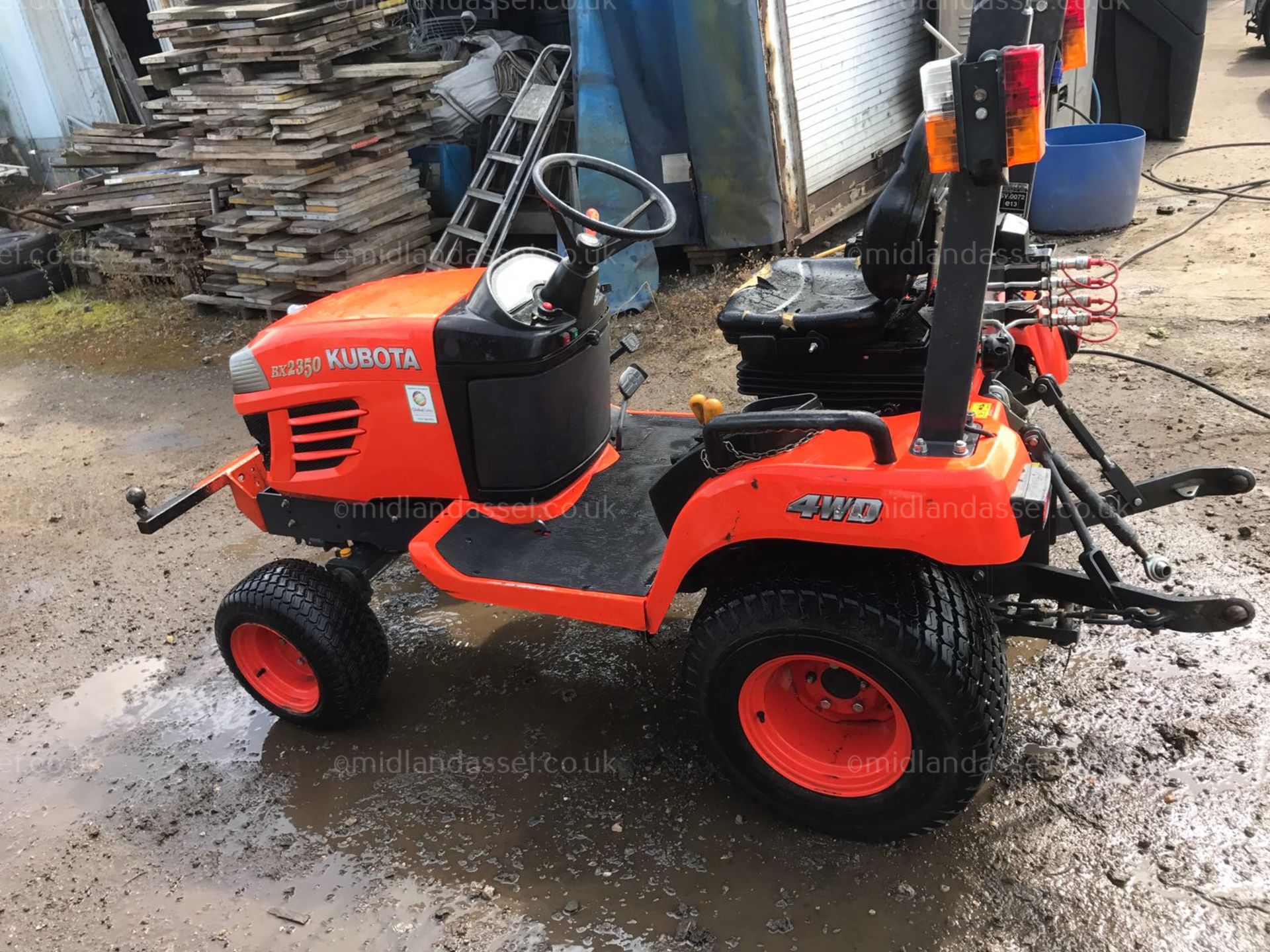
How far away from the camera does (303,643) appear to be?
2.82 m

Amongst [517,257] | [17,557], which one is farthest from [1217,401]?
[17,557]

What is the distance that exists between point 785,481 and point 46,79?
1089 cm

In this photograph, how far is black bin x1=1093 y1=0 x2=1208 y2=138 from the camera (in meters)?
7.97

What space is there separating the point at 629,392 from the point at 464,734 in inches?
49.0

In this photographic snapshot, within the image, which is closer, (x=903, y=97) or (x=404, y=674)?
(x=404, y=674)

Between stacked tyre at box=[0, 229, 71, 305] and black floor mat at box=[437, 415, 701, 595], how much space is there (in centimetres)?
701

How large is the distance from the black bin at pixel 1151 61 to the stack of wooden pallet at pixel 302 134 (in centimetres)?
566

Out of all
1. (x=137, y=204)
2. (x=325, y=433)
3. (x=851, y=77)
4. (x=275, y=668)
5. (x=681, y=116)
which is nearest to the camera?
(x=325, y=433)

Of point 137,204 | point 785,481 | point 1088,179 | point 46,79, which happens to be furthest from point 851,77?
point 46,79

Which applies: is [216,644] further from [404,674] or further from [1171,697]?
[1171,697]

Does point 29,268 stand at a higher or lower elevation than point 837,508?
lower

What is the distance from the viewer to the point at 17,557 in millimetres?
4266

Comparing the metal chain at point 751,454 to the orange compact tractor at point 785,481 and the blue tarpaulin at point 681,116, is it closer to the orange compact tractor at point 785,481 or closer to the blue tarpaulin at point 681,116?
the orange compact tractor at point 785,481

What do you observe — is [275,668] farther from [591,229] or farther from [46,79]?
[46,79]
